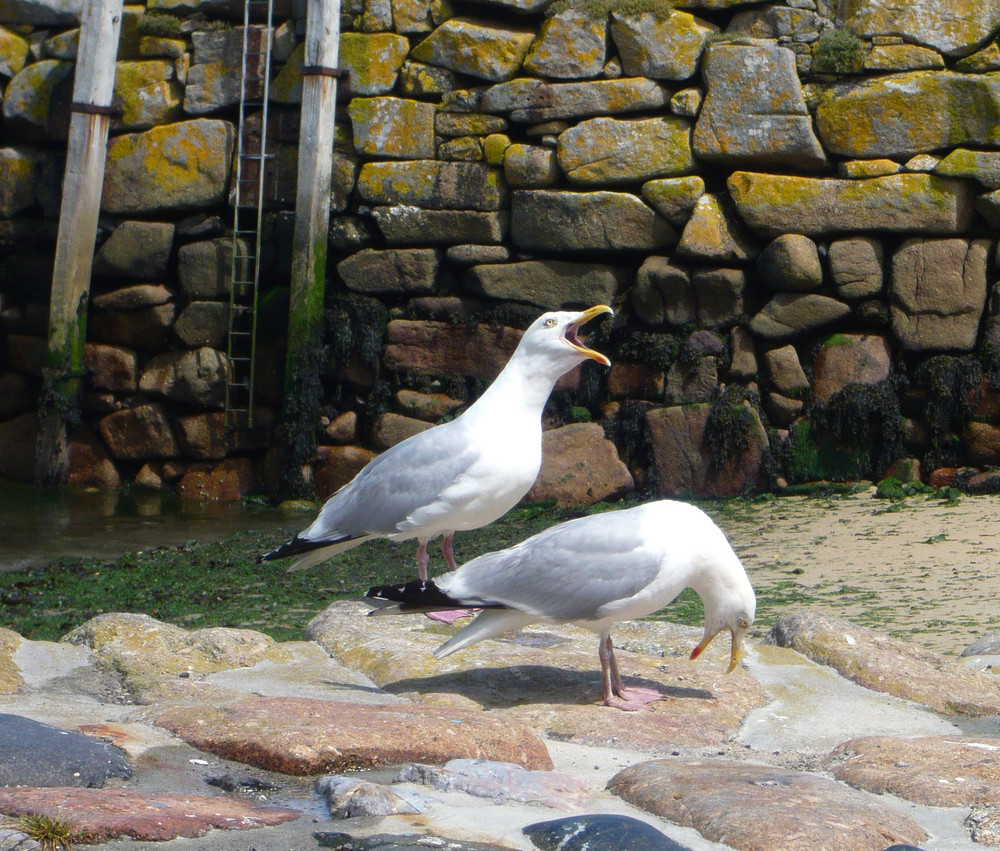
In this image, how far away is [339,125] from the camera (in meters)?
11.4

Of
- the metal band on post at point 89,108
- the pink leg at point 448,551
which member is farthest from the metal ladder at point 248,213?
the pink leg at point 448,551

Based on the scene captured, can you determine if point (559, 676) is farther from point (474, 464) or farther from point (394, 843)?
point (394, 843)

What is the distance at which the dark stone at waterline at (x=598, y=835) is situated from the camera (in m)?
2.58

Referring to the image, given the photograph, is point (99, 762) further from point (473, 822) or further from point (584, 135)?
point (584, 135)

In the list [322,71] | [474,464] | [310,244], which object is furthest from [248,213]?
[474,464]

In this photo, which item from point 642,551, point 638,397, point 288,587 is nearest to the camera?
point 642,551

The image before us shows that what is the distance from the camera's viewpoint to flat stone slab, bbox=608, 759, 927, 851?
2.71m

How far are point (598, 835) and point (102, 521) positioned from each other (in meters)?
7.98

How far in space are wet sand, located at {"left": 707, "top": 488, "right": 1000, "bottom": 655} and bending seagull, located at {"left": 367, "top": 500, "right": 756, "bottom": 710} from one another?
2.03 meters

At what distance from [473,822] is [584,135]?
8547 mm

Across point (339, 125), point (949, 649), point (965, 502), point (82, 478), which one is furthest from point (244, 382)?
point (949, 649)

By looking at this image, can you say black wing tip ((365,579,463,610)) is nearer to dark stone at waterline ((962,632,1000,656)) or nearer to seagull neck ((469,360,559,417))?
seagull neck ((469,360,559,417))

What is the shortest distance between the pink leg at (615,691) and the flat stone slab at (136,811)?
1.37m

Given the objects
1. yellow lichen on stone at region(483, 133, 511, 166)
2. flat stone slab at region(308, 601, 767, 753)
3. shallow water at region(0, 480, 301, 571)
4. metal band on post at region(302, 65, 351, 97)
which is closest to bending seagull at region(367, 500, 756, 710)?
flat stone slab at region(308, 601, 767, 753)
